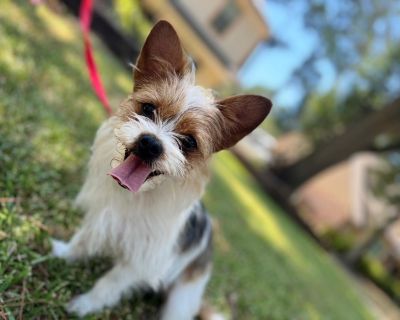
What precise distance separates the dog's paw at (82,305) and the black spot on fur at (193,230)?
710 mm

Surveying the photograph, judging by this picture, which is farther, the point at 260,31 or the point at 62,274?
the point at 260,31

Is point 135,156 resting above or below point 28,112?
below

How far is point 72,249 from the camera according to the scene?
3117 mm

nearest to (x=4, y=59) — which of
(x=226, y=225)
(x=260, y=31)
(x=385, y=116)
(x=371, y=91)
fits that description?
(x=226, y=225)

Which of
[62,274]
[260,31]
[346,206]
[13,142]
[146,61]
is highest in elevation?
[13,142]

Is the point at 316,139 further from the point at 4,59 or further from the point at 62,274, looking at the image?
the point at 62,274

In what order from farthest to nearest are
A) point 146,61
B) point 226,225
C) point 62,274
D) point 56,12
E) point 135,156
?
point 56,12
point 226,225
point 62,274
point 146,61
point 135,156

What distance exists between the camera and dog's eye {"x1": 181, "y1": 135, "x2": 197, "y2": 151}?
8.13 feet

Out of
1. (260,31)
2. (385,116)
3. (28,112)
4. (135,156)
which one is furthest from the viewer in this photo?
(260,31)

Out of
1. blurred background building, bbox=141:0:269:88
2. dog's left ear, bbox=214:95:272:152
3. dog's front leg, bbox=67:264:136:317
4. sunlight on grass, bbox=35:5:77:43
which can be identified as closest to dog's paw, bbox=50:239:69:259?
dog's front leg, bbox=67:264:136:317

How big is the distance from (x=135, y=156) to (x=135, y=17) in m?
14.9

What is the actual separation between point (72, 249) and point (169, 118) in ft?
4.51

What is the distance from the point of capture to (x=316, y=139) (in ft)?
66.4

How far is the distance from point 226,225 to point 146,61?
5356 millimetres
